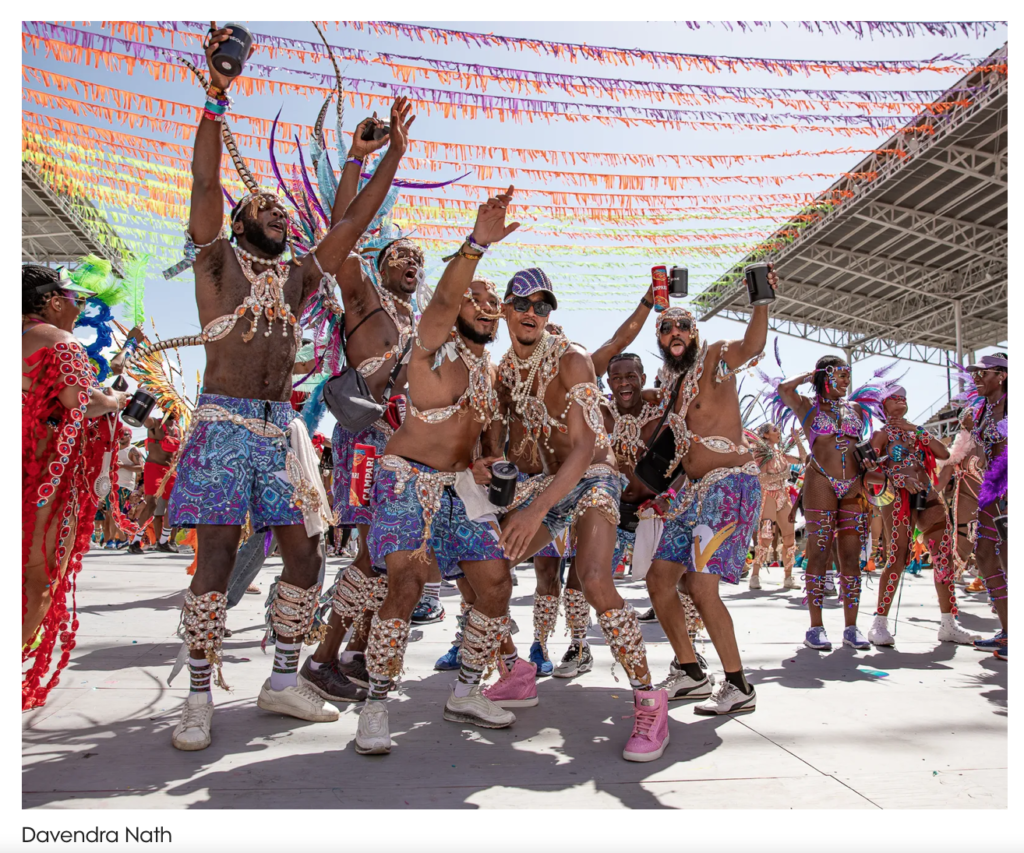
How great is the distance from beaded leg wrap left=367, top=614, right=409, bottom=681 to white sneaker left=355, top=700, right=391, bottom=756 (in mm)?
121

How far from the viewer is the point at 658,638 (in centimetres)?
577

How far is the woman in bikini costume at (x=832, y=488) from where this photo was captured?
5605 mm

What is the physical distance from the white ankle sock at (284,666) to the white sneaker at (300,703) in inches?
1.0

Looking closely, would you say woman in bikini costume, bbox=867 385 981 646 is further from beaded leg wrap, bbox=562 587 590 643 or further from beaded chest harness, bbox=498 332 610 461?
beaded chest harness, bbox=498 332 610 461

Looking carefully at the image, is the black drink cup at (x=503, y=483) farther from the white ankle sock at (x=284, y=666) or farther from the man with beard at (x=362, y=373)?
the white ankle sock at (x=284, y=666)

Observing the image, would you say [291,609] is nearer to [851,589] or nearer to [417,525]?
[417,525]

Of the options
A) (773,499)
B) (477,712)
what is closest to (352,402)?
(477,712)

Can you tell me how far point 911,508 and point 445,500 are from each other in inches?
188

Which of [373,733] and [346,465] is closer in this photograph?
[373,733]

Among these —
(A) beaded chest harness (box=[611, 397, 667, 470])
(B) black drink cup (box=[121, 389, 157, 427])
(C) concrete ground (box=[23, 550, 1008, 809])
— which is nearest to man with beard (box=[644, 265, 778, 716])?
(A) beaded chest harness (box=[611, 397, 667, 470])

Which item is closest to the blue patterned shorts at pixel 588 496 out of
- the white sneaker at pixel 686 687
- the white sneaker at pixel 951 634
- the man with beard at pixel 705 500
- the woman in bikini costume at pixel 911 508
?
the man with beard at pixel 705 500

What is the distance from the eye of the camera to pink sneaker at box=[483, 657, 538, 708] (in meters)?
3.75

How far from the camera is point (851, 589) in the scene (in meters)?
A: 5.59

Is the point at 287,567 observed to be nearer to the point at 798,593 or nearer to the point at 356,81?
the point at 356,81
